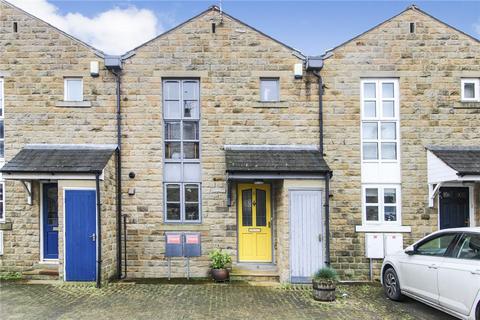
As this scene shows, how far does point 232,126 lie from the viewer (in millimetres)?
11156

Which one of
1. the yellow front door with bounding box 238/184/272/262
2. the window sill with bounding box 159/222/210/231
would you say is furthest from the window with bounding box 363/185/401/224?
the window sill with bounding box 159/222/210/231

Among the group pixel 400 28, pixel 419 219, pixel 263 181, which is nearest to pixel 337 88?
pixel 400 28

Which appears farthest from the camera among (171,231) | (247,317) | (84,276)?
(171,231)

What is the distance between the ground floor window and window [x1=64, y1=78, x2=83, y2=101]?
3615 millimetres

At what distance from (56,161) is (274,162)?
570 centimetres

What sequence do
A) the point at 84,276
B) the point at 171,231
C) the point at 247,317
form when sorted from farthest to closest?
the point at 171,231 → the point at 84,276 → the point at 247,317

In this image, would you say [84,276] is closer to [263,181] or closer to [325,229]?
[263,181]

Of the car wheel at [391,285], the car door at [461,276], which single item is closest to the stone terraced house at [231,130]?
the car wheel at [391,285]

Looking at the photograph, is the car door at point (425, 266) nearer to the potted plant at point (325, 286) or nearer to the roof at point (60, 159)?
the potted plant at point (325, 286)

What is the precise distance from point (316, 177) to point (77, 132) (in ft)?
22.2

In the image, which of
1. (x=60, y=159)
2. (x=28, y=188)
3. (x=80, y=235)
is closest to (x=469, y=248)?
(x=80, y=235)

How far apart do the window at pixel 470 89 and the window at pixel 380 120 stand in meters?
1.99

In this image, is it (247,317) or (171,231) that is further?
(171,231)

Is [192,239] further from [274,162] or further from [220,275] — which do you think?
[274,162]
